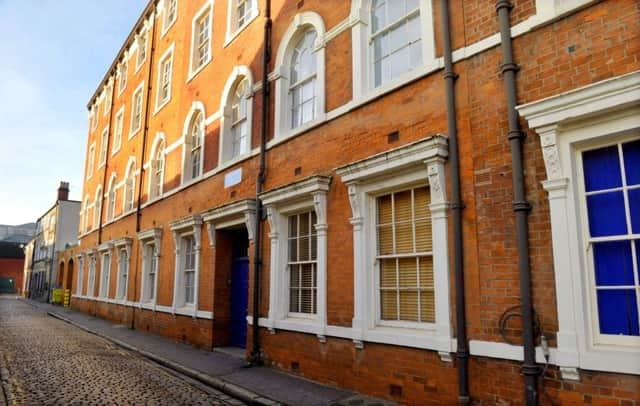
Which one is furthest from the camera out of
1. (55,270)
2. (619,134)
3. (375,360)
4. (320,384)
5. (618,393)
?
(55,270)

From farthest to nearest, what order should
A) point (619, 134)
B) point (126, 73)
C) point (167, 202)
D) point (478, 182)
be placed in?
1. point (126, 73)
2. point (167, 202)
3. point (478, 182)
4. point (619, 134)

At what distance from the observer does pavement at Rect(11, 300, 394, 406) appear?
267 inches

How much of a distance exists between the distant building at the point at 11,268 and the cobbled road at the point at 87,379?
56170 millimetres

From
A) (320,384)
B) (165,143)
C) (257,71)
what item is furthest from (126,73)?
(320,384)

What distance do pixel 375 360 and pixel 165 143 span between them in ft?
40.4

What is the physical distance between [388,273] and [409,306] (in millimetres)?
613

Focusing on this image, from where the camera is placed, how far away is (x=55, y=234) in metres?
40.5

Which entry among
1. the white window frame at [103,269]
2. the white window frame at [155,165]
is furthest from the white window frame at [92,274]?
the white window frame at [155,165]

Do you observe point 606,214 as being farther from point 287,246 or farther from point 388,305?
point 287,246

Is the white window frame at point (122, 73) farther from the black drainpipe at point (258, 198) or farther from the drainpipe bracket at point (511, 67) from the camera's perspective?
the drainpipe bracket at point (511, 67)

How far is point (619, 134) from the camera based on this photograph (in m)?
4.54

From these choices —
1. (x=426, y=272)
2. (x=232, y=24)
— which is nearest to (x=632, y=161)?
(x=426, y=272)

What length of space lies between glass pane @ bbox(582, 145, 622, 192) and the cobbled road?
19.0ft

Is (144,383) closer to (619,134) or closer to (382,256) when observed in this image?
(382,256)
